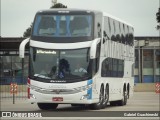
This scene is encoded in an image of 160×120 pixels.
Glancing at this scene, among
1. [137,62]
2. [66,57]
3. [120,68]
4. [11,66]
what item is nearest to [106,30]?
[66,57]

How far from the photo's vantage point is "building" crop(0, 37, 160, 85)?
72625mm

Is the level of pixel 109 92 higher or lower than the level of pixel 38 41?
lower

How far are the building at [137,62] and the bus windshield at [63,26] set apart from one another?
127ft

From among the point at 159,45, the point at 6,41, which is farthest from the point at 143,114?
the point at 159,45

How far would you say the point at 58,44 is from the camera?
83.1 feet

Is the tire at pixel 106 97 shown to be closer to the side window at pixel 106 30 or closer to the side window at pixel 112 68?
the side window at pixel 112 68

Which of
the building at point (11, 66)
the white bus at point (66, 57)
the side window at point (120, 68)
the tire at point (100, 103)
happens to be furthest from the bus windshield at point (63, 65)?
the building at point (11, 66)

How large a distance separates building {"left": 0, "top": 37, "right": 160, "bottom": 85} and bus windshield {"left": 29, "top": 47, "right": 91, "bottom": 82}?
39232mm

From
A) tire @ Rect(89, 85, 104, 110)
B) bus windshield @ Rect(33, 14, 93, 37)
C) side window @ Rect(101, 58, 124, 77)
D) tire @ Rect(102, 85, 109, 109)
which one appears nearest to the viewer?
bus windshield @ Rect(33, 14, 93, 37)

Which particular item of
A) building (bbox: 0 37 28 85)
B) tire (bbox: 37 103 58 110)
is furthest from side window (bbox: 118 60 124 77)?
building (bbox: 0 37 28 85)

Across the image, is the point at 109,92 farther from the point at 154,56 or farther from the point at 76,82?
the point at 154,56

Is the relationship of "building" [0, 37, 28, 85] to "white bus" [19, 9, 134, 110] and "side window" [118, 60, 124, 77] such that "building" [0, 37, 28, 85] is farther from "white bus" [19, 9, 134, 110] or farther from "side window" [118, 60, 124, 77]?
"white bus" [19, 9, 134, 110]

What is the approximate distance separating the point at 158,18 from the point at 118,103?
3359 centimetres

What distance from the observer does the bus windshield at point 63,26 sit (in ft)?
83.5
